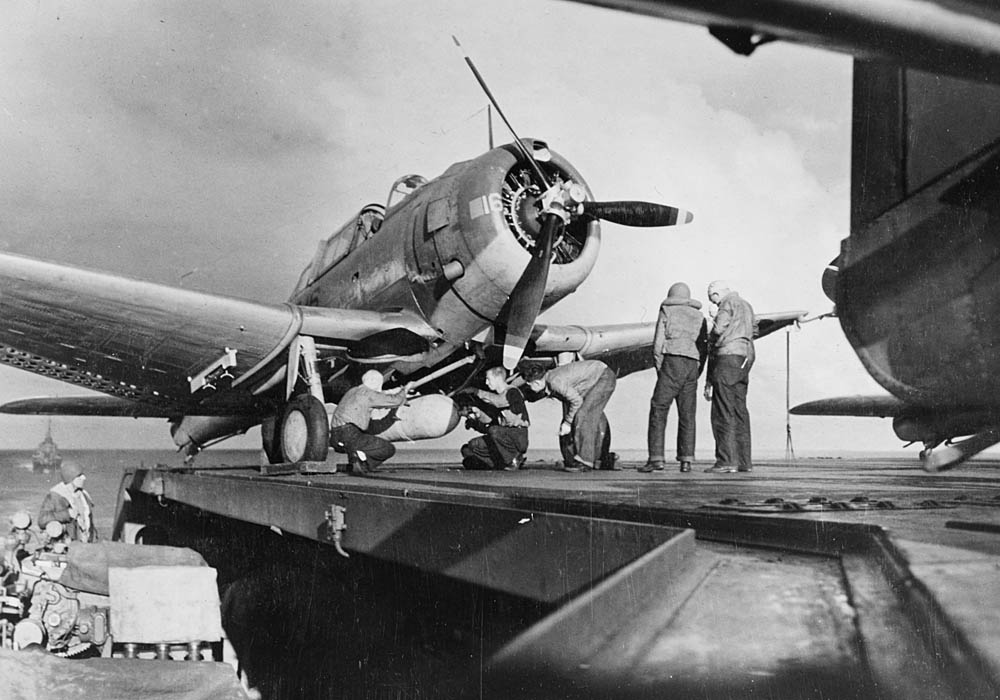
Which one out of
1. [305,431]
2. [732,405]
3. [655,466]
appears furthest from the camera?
[305,431]

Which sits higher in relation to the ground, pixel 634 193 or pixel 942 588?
pixel 634 193

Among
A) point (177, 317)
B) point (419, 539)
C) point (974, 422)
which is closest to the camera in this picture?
point (974, 422)

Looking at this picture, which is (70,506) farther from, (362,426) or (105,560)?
(362,426)

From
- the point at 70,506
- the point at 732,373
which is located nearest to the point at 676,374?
the point at 732,373

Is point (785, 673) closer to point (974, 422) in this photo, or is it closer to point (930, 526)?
point (930, 526)

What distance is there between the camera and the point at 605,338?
32.7ft

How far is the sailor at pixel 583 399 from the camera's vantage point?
6.13m

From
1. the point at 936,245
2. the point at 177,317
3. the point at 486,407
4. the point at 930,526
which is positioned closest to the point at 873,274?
the point at 936,245

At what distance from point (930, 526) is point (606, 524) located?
2.32 ft

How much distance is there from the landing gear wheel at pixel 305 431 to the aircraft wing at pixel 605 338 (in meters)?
3.33

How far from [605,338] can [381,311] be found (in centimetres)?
318

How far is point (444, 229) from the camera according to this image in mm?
7320

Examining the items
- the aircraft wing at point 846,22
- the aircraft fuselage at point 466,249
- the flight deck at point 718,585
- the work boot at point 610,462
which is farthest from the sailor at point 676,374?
the aircraft wing at point 846,22

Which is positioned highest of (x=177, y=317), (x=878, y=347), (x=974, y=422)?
(x=177, y=317)
